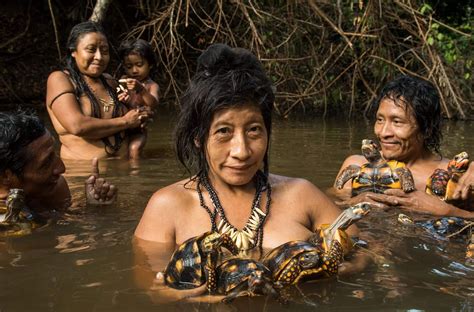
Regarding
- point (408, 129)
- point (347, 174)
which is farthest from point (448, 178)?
point (347, 174)

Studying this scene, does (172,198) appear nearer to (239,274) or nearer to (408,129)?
(239,274)

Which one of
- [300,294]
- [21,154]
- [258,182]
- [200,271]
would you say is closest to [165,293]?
[200,271]

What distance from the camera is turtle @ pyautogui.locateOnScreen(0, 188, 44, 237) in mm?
4168

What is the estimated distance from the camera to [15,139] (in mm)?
4375

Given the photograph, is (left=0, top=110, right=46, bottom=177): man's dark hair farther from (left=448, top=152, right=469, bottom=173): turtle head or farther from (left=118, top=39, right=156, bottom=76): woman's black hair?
(left=118, top=39, right=156, bottom=76): woman's black hair

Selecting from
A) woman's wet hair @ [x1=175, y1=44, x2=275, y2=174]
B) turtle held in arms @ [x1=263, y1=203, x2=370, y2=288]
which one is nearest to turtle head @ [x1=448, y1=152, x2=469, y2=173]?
turtle held in arms @ [x1=263, y1=203, x2=370, y2=288]

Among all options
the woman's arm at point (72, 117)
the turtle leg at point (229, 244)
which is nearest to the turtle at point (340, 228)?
the turtle leg at point (229, 244)

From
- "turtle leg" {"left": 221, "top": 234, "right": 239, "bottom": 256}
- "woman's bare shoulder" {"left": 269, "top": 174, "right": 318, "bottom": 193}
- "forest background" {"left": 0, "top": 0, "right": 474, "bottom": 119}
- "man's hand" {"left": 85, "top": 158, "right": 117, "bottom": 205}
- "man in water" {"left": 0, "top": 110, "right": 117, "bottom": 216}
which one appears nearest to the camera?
"turtle leg" {"left": 221, "top": 234, "right": 239, "bottom": 256}

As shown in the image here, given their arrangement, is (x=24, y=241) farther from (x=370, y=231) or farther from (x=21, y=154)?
(x=370, y=231)

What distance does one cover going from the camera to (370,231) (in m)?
4.49

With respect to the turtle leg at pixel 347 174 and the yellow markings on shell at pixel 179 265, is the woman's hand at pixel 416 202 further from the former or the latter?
the yellow markings on shell at pixel 179 265

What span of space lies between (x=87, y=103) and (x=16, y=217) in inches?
120

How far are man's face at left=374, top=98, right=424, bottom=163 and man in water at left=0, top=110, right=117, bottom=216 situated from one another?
2.60 meters

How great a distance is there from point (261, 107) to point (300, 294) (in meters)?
0.93
